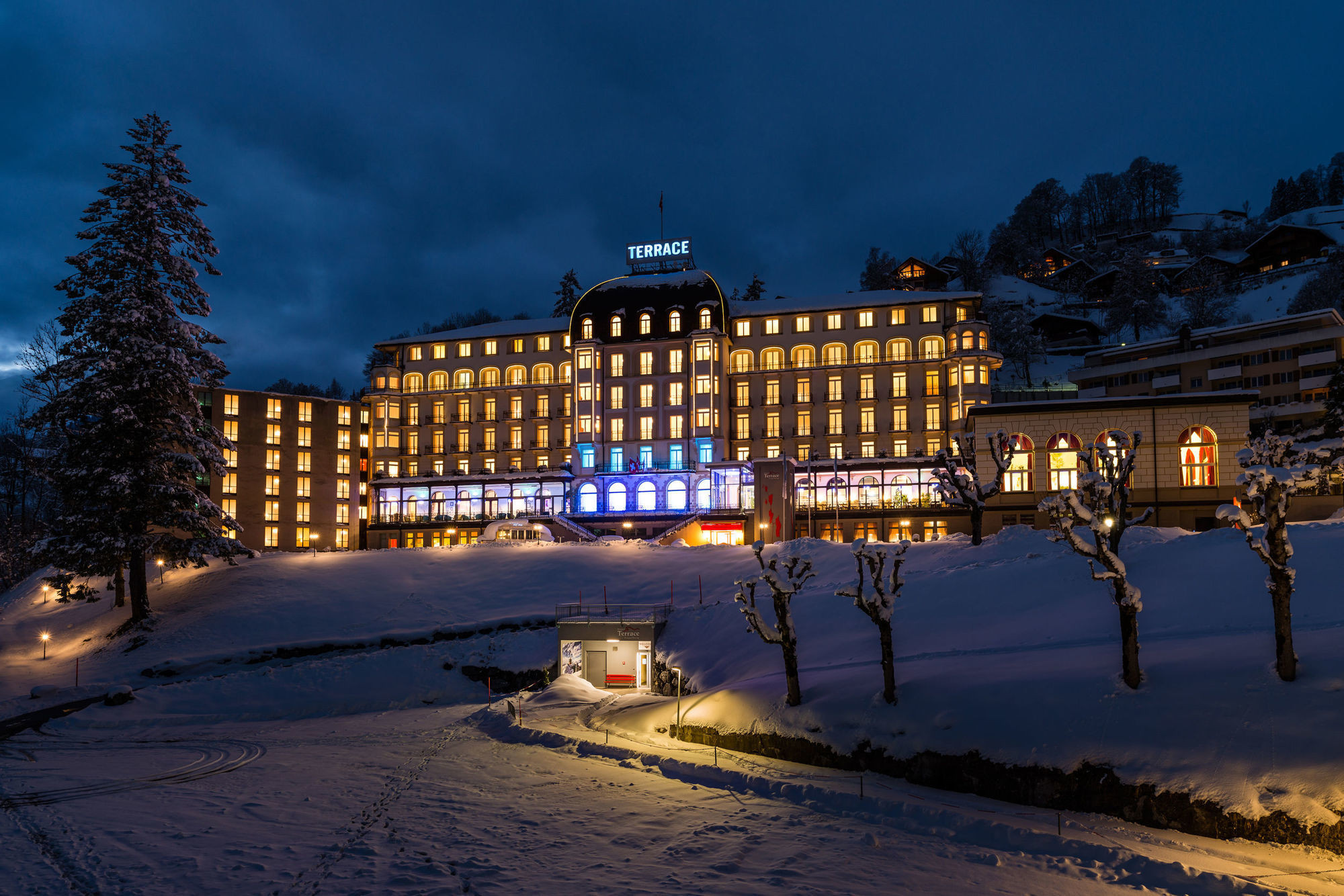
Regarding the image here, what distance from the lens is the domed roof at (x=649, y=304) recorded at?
78.0m

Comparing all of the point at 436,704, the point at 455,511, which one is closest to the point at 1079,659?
the point at 436,704

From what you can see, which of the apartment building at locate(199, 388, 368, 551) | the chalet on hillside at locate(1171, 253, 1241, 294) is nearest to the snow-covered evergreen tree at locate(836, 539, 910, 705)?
the apartment building at locate(199, 388, 368, 551)

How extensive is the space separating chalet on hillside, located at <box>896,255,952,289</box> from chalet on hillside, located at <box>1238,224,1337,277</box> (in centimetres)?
4268

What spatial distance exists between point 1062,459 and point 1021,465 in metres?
2.74

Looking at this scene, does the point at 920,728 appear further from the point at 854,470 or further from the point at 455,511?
the point at 455,511

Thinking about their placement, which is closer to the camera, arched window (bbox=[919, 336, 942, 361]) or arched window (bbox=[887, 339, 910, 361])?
arched window (bbox=[919, 336, 942, 361])

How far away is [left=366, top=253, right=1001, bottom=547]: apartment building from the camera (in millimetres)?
73438

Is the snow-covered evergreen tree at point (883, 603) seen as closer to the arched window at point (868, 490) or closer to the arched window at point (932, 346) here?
the arched window at point (868, 490)

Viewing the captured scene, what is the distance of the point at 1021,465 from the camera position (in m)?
57.3

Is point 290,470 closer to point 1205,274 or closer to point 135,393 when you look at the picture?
point 135,393

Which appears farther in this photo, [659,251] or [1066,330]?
[1066,330]

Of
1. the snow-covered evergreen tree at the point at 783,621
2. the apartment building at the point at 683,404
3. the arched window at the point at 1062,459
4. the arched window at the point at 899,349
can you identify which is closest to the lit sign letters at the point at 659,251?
the apartment building at the point at 683,404

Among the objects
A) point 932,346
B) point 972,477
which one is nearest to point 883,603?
point 972,477

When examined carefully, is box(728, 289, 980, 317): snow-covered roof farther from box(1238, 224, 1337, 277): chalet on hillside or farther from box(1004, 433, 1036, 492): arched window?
box(1238, 224, 1337, 277): chalet on hillside
